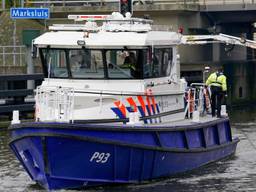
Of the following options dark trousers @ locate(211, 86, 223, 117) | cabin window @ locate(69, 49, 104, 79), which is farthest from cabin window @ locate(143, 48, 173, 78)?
dark trousers @ locate(211, 86, 223, 117)

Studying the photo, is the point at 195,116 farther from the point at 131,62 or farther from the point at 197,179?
the point at 131,62

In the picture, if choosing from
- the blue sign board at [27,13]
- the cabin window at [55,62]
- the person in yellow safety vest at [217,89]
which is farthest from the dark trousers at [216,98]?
the blue sign board at [27,13]

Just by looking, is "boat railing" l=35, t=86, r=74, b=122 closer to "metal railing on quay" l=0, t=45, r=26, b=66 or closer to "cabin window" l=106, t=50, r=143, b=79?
"cabin window" l=106, t=50, r=143, b=79

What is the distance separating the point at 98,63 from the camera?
59.7ft

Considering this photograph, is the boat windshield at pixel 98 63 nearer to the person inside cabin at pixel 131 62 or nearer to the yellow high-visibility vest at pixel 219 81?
the person inside cabin at pixel 131 62

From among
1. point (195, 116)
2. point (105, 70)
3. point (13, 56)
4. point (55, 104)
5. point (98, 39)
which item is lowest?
point (195, 116)

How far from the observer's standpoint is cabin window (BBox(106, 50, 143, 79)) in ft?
59.4

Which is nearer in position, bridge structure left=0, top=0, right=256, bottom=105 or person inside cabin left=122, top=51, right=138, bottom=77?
person inside cabin left=122, top=51, right=138, bottom=77

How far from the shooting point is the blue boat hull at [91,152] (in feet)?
54.2

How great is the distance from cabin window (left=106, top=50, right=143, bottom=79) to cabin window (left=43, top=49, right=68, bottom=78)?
0.95 m

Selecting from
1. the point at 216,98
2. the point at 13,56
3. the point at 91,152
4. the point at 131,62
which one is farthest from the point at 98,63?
the point at 13,56

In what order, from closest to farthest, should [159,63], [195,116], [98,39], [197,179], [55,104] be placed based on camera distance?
[55,104]
[98,39]
[197,179]
[159,63]
[195,116]

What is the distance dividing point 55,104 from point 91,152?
127 cm

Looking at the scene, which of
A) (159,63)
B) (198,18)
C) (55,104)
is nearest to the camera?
(55,104)
